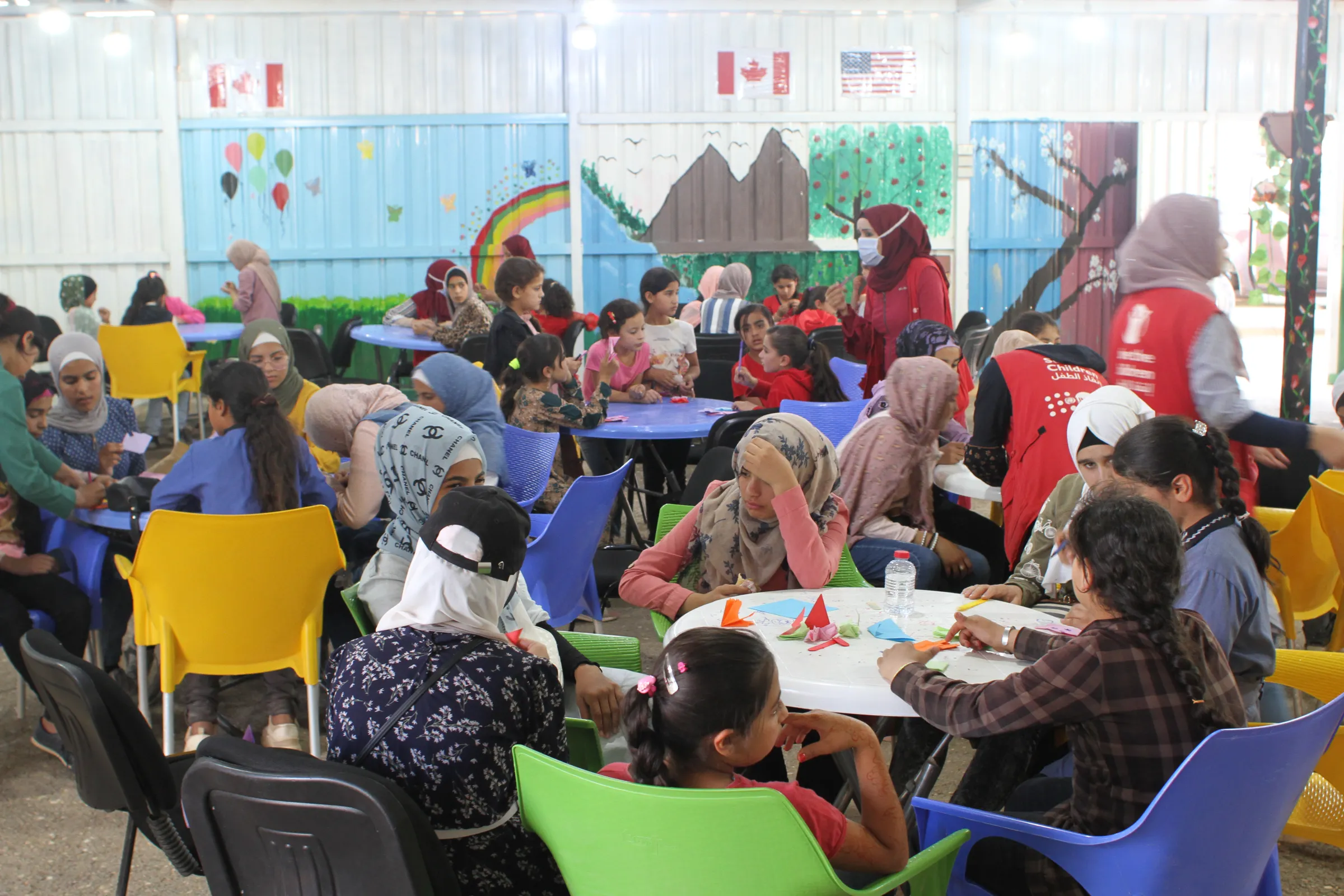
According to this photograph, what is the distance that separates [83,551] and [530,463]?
1602 millimetres

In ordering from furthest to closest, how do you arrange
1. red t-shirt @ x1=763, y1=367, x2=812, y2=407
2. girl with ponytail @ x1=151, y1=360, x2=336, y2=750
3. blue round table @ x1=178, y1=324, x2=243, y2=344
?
blue round table @ x1=178, y1=324, x2=243, y2=344 → red t-shirt @ x1=763, y1=367, x2=812, y2=407 → girl with ponytail @ x1=151, y1=360, x2=336, y2=750

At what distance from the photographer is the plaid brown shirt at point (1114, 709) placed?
6.27 feet

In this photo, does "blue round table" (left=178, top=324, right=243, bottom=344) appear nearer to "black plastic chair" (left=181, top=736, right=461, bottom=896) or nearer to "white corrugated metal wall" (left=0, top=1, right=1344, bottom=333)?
"white corrugated metal wall" (left=0, top=1, right=1344, bottom=333)

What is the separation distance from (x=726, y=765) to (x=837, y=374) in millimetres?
4949

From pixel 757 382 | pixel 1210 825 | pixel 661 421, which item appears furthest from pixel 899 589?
pixel 757 382

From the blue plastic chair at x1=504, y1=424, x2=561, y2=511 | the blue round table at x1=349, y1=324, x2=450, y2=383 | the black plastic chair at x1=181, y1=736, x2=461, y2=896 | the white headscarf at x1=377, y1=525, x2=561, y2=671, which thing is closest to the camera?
the black plastic chair at x1=181, y1=736, x2=461, y2=896

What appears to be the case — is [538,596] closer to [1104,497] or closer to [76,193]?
[1104,497]

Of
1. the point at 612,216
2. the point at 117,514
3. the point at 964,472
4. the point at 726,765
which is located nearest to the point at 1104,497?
the point at 726,765

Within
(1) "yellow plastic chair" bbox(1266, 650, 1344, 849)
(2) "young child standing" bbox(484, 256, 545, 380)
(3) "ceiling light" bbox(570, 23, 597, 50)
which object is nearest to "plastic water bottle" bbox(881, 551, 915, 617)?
(1) "yellow plastic chair" bbox(1266, 650, 1344, 849)

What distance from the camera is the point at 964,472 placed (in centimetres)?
448

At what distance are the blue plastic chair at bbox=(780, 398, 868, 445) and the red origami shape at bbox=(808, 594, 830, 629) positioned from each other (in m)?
2.72

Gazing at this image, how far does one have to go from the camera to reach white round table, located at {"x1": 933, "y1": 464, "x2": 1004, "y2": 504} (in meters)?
4.19

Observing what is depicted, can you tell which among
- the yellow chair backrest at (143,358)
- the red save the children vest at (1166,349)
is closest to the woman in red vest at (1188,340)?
the red save the children vest at (1166,349)

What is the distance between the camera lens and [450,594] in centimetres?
207
